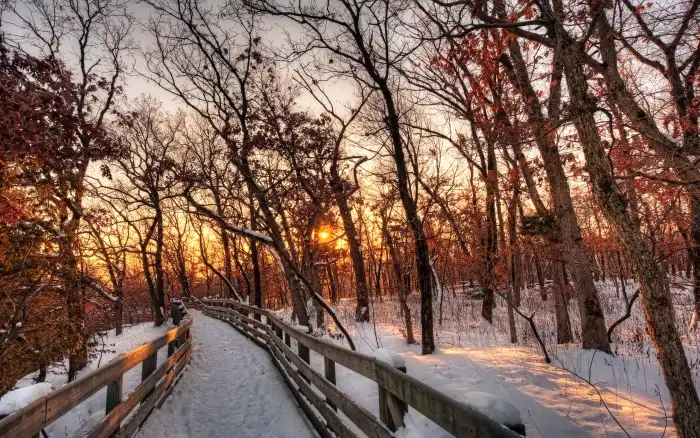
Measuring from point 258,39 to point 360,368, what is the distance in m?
10.5

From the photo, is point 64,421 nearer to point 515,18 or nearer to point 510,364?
point 510,364

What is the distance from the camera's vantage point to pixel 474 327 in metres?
14.6

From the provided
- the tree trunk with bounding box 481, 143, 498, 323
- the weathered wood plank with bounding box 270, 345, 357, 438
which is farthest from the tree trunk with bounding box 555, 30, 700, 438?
the tree trunk with bounding box 481, 143, 498, 323

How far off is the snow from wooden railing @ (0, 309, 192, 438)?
0.45ft

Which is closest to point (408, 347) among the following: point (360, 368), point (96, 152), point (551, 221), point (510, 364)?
point (510, 364)

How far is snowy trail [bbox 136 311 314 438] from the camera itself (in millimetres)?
5270

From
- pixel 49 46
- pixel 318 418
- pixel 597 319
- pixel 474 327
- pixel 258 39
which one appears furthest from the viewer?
pixel 49 46

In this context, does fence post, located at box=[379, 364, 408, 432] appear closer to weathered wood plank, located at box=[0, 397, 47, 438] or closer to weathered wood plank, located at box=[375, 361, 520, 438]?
weathered wood plank, located at box=[375, 361, 520, 438]

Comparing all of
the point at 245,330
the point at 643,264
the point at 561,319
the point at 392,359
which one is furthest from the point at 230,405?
the point at 245,330

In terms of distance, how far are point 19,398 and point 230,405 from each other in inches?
159

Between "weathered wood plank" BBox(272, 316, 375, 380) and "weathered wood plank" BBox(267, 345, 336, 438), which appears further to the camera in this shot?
"weathered wood plank" BBox(267, 345, 336, 438)

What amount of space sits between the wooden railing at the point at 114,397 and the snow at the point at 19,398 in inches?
5.4

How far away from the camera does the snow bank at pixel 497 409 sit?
6.38 feet

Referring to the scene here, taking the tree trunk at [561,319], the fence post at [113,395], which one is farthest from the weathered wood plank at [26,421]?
the tree trunk at [561,319]
